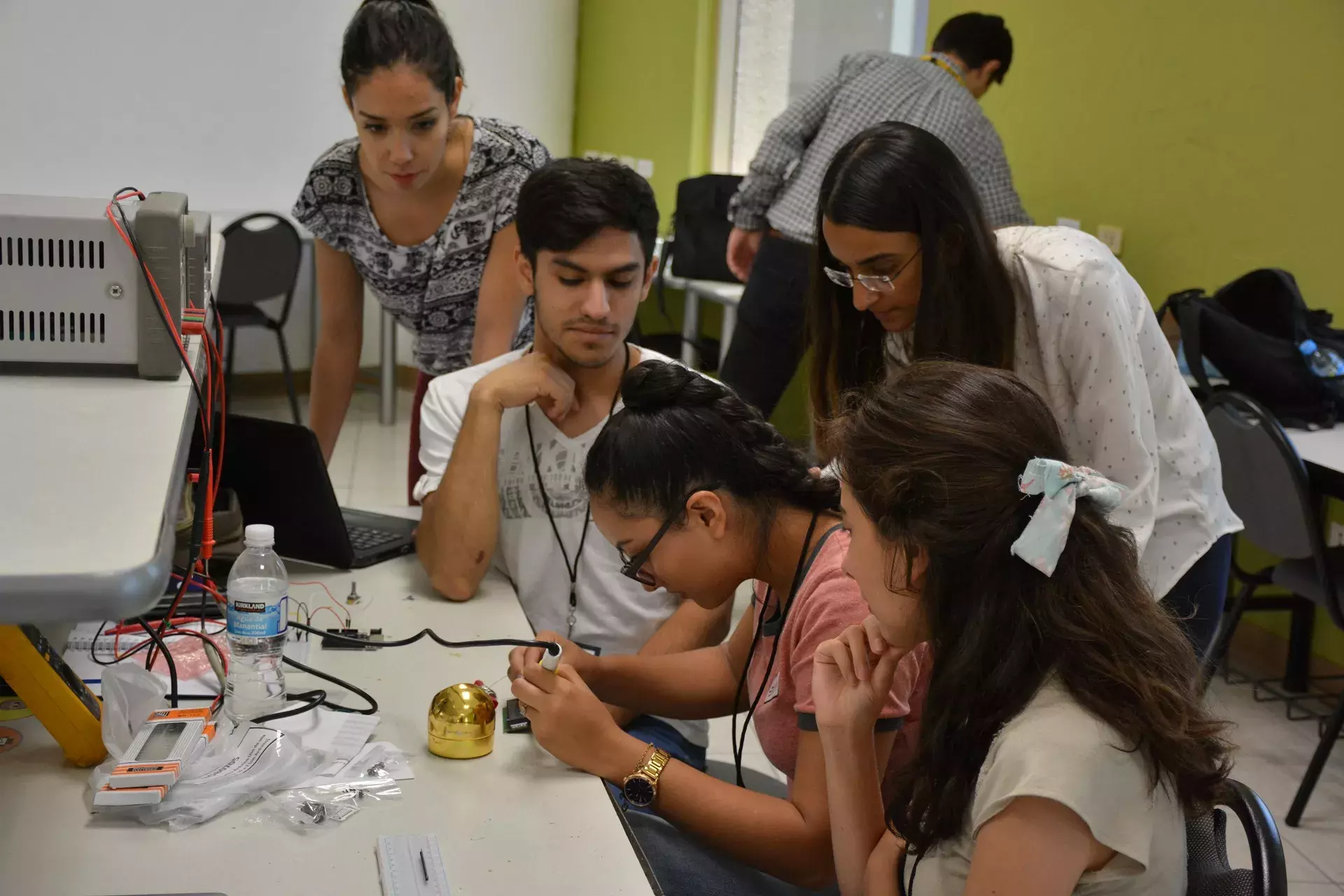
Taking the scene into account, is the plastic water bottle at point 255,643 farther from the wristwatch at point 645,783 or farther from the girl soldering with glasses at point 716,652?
the wristwatch at point 645,783

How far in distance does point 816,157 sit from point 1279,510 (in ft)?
4.56

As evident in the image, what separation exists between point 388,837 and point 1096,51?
3563 mm

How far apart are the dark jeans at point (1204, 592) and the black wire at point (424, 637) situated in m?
0.95

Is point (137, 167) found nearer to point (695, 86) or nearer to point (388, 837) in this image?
point (695, 86)

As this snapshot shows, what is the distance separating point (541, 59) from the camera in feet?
20.9

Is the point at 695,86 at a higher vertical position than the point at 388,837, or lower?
higher

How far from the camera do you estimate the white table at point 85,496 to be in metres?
0.63

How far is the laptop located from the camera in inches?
69.9

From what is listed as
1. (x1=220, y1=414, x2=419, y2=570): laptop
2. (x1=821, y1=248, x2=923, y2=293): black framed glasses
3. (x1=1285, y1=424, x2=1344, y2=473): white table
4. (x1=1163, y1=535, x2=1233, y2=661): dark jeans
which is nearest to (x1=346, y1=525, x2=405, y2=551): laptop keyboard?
(x1=220, y1=414, x2=419, y2=570): laptop

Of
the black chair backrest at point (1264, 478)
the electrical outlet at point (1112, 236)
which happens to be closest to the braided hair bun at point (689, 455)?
the black chair backrest at point (1264, 478)

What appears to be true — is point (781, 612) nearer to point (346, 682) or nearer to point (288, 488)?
point (346, 682)

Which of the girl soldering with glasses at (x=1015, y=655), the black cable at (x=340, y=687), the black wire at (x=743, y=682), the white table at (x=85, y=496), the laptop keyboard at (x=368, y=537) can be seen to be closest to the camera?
the white table at (x=85, y=496)

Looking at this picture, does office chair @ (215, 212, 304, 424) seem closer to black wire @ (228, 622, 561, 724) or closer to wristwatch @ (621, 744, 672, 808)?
black wire @ (228, 622, 561, 724)

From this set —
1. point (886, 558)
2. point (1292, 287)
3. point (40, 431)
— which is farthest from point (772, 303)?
point (40, 431)
